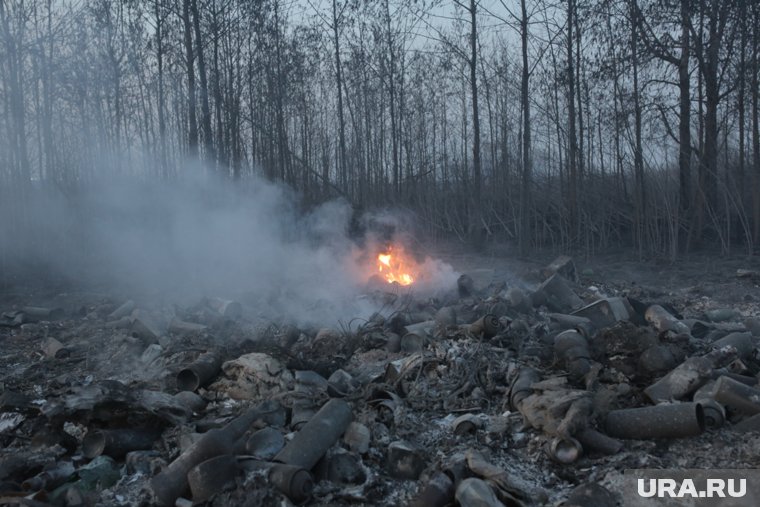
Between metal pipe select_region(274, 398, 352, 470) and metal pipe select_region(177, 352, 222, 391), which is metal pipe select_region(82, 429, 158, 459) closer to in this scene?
metal pipe select_region(177, 352, 222, 391)

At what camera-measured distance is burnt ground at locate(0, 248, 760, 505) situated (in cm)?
348

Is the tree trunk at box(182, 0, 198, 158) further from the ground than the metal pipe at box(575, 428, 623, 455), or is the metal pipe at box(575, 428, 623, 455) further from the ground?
the tree trunk at box(182, 0, 198, 158)

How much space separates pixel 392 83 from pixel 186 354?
13508 millimetres

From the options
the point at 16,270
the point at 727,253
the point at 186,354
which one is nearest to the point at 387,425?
the point at 186,354

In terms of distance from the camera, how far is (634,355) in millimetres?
4820

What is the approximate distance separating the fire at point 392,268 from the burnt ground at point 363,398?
3.33 ft

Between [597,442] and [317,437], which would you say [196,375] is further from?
[597,442]

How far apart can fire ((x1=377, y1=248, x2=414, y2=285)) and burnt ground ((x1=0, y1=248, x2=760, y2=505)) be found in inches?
39.9

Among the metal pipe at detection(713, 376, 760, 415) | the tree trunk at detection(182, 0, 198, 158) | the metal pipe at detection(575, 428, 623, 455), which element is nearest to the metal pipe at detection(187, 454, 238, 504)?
the metal pipe at detection(575, 428, 623, 455)

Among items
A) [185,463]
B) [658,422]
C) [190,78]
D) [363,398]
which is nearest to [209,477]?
[185,463]

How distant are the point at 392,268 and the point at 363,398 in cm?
518

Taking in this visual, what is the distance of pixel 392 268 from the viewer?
9.66 m

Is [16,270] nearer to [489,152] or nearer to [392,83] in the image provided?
[392,83]

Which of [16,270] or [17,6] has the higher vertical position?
[17,6]
